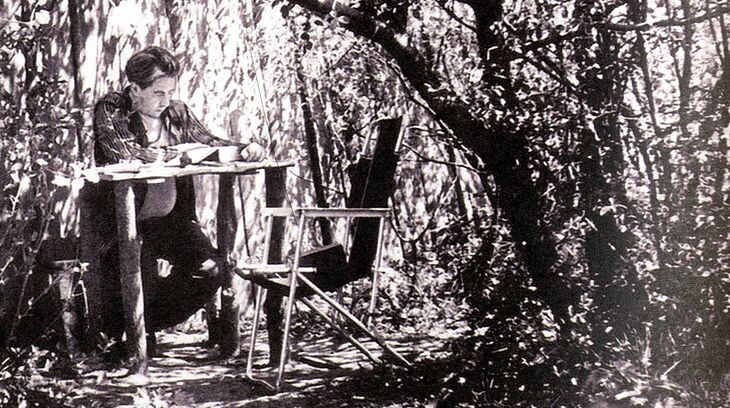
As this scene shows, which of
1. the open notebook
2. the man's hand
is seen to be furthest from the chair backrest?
the open notebook

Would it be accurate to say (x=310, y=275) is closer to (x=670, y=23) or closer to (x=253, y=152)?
(x=253, y=152)

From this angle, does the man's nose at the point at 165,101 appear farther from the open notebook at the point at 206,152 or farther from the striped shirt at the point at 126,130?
the open notebook at the point at 206,152

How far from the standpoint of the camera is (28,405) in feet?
12.5

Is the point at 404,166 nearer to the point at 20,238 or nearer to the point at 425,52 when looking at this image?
the point at 425,52

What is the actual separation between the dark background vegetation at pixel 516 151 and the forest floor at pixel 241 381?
0.41ft

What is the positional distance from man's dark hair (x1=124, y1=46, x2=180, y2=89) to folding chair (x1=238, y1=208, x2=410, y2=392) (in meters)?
0.78

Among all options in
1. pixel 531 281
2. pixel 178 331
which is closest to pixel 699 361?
pixel 531 281

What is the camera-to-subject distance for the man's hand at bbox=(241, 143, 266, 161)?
4219 millimetres

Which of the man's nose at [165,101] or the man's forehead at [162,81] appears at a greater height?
the man's forehead at [162,81]

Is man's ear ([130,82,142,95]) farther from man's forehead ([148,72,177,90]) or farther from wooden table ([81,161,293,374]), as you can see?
wooden table ([81,161,293,374])

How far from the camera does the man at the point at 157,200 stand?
3.94 meters

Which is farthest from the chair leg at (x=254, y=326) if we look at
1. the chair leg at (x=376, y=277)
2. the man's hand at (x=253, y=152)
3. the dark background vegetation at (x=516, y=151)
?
the man's hand at (x=253, y=152)

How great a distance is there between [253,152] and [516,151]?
1194 mm

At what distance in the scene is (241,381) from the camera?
13.9 feet
